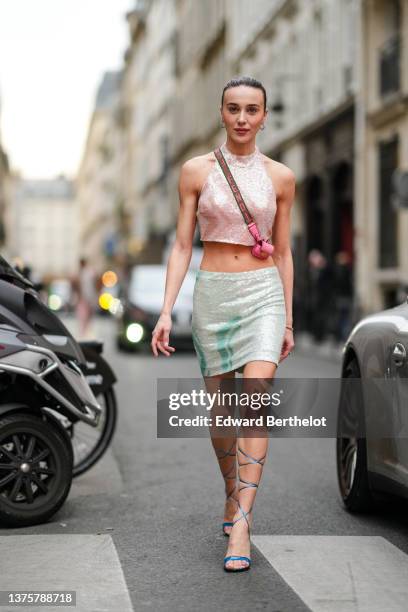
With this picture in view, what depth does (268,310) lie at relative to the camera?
207 inches

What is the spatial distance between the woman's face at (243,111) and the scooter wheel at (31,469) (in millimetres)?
1732

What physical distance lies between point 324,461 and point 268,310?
3.52m

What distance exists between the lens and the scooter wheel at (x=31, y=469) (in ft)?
19.6

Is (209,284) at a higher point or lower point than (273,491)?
higher

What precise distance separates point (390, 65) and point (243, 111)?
68.5ft

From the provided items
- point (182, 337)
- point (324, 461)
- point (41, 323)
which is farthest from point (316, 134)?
point (41, 323)

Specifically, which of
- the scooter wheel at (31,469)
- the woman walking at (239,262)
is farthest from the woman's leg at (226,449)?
the scooter wheel at (31,469)

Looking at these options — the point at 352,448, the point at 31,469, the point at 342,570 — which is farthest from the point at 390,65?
the point at 342,570

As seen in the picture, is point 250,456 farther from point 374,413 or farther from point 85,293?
point 85,293

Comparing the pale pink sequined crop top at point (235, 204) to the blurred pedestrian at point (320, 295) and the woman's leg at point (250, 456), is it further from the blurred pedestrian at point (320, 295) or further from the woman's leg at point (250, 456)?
the blurred pedestrian at point (320, 295)

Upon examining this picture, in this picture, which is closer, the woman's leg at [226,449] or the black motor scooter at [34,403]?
the woman's leg at [226,449]

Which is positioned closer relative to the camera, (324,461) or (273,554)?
(273,554)

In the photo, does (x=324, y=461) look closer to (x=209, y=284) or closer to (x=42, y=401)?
(x=42, y=401)

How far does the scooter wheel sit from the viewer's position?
236 inches
